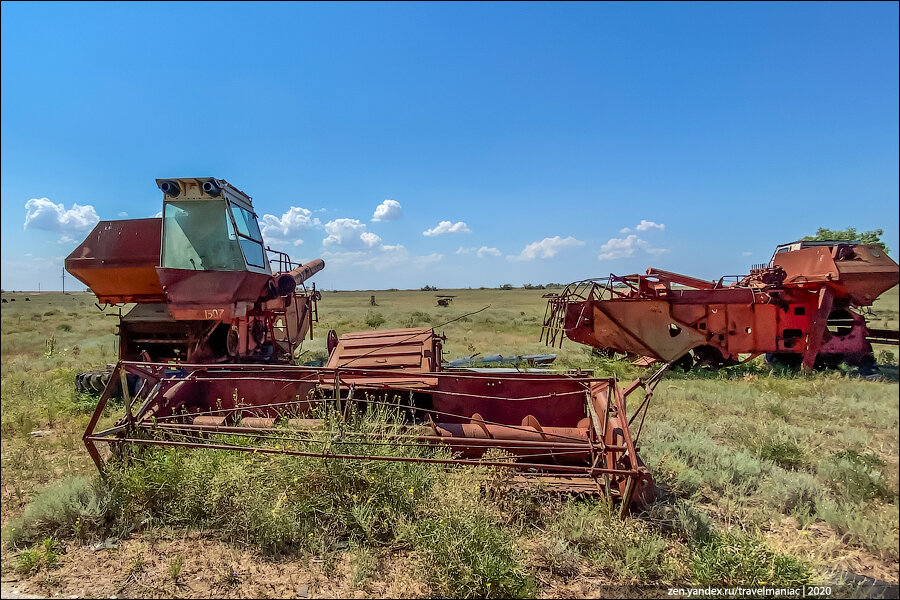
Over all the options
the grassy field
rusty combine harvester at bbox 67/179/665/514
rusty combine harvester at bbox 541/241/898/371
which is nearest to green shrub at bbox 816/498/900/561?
the grassy field

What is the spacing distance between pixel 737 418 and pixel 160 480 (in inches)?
279

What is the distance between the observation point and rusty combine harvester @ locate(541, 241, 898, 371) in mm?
9156

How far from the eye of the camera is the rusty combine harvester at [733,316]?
9156 mm

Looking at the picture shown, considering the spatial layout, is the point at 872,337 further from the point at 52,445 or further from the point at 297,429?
the point at 52,445

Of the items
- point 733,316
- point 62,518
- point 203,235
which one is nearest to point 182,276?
point 203,235

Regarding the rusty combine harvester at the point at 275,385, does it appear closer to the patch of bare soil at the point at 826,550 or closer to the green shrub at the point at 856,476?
the patch of bare soil at the point at 826,550

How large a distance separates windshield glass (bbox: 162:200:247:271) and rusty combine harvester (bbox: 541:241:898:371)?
636 centimetres

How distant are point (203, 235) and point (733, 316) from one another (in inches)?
412

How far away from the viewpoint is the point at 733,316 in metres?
9.65

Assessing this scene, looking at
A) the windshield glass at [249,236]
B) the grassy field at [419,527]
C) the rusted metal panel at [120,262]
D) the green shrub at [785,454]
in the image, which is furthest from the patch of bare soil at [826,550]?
the rusted metal panel at [120,262]

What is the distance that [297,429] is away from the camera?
370 cm

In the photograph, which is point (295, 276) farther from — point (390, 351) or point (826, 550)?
point (826, 550)

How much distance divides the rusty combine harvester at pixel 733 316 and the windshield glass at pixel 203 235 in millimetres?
6361

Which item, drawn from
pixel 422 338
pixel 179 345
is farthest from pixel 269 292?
pixel 422 338
